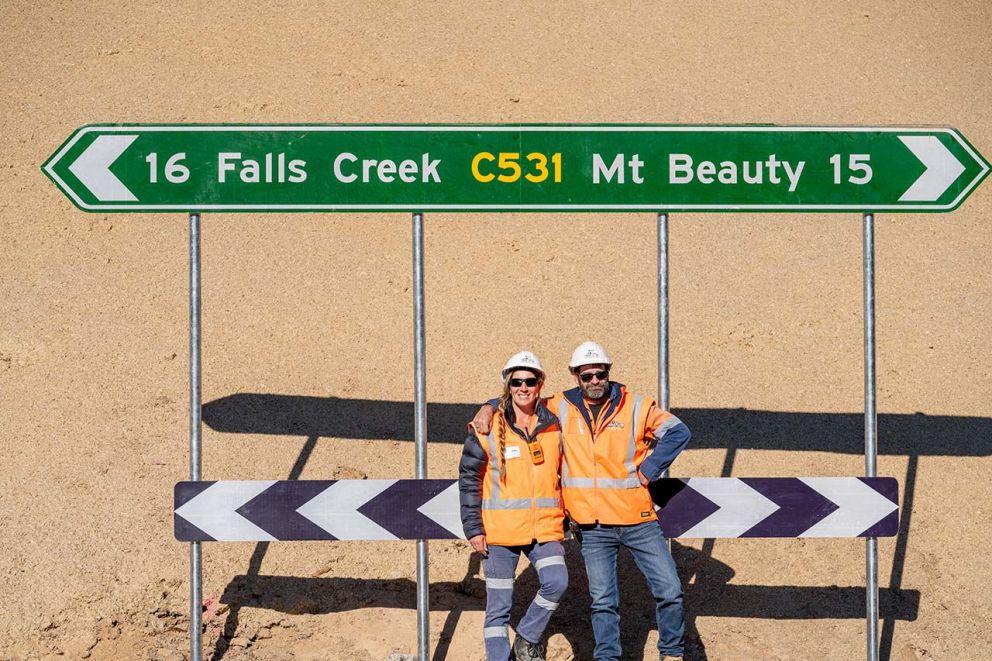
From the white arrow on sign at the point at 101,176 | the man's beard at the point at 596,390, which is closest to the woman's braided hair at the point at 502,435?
the man's beard at the point at 596,390

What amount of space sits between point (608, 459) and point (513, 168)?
2117 mm

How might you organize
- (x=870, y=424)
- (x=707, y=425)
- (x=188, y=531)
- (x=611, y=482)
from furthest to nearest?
(x=707, y=425), (x=870, y=424), (x=188, y=531), (x=611, y=482)

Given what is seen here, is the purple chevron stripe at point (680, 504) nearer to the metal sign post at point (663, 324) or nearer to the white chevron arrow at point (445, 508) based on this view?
the metal sign post at point (663, 324)

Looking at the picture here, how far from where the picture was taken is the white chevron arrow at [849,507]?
7375mm

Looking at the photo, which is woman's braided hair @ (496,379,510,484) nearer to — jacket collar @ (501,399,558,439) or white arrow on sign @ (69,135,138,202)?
jacket collar @ (501,399,558,439)

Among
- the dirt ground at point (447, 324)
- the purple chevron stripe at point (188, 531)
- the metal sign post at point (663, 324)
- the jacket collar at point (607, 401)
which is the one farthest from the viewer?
the dirt ground at point (447, 324)

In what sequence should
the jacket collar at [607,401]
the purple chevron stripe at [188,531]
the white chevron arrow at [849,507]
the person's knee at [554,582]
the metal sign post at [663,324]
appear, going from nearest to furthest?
the person's knee at [554,582]
the jacket collar at [607,401]
the purple chevron stripe at [188,531]
the white chevron arrow at [849,507]
the metal sign post at [663,324]

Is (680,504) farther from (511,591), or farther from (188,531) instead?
(188,531)

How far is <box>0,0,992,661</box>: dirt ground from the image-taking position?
27.8 ft

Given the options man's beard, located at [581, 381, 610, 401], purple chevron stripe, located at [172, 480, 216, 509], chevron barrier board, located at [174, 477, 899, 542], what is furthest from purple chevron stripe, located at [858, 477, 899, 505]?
purple chevron stripe, located at [172, 480, 216, 509]

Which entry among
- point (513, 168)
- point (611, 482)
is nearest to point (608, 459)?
point (611, 482)

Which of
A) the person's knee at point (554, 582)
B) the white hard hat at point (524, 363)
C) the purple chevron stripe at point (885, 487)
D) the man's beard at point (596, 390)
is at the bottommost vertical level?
the person's knee at point (554, 582)

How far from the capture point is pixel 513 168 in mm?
7473

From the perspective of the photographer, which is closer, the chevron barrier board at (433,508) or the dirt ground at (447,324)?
the chevron barrier board at (433,508)
